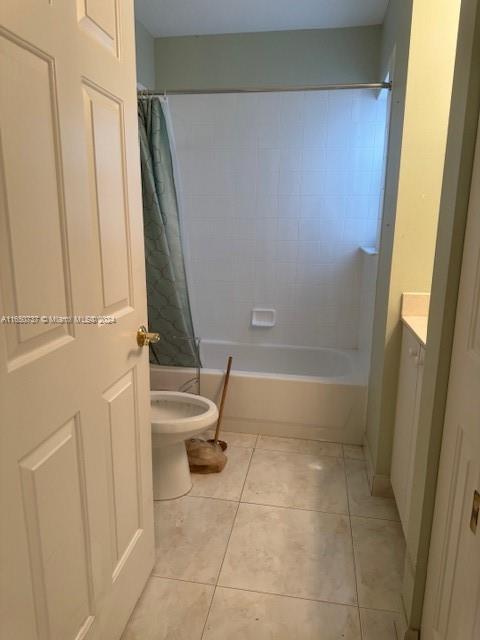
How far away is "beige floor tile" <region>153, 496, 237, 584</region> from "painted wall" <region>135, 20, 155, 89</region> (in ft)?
8.65

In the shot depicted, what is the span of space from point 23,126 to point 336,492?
6.64 ft

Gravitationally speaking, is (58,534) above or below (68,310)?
below

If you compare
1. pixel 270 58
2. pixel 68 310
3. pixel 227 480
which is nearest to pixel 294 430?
pixel 227 480

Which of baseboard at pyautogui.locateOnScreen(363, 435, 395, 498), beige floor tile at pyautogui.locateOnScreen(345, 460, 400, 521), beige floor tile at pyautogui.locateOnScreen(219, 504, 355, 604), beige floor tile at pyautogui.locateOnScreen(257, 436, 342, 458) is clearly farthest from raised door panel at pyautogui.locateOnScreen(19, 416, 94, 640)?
beige floor tile at pyautogui.locateOnScreen(257, 436, 342, 458)

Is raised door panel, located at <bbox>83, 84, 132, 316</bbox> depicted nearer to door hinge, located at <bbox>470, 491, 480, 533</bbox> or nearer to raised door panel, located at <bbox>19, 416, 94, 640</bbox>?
raised door panel, located at <bbox>19, 416, 94, 640</bbox>

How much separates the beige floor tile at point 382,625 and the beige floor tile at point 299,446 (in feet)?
3.45

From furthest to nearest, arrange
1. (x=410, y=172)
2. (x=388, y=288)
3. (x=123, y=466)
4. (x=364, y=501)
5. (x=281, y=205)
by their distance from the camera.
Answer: (x=281, y=205), (x=364, y=501), (x=388, y=288), (x=410, y=172), (x=123, y=466)

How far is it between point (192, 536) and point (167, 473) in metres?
0.34

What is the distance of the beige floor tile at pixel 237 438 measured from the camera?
2.64 metres

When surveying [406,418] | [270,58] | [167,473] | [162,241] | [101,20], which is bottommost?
[167,473]

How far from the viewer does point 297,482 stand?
2260mm

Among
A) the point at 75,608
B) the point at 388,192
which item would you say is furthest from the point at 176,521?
the point at 388,192

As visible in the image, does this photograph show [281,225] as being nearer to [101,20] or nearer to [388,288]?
[388,288]

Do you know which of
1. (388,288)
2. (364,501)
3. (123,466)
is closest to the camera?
(123,466)
